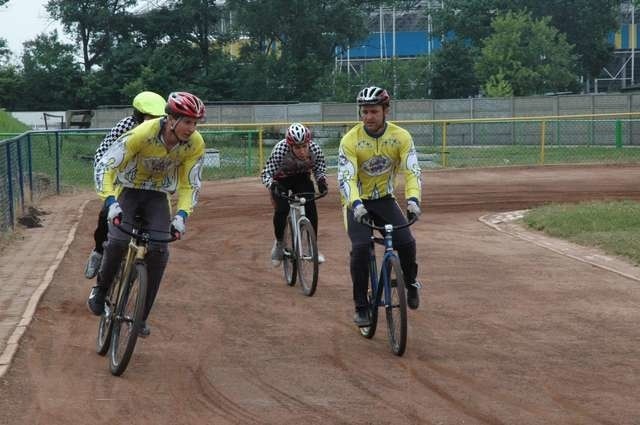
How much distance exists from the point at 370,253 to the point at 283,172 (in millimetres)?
3252

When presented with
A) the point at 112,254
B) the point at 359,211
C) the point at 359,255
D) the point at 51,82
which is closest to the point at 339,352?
the point at 359,255

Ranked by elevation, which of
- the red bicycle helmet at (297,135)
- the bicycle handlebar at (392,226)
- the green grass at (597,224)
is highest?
the red bicycle helmet at (297,135)

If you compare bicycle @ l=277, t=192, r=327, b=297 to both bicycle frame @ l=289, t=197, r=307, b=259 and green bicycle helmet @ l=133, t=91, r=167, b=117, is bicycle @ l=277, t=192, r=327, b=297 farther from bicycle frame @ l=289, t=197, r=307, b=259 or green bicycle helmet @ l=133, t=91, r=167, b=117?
green bicycle helmet @ l=133, t=91, r=167, b=117

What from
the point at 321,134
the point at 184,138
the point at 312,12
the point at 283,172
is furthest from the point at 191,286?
the point at 312,12

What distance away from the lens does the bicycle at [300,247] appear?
11406mm

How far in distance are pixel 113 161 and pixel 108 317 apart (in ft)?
3.83

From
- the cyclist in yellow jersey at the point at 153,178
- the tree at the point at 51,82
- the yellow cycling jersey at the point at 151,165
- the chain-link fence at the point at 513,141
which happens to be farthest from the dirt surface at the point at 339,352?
the tree at the point at 51,82

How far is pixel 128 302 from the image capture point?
7.95 meters

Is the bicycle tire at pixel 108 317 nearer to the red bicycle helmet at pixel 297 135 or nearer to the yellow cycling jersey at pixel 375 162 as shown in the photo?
the yellow cycling jersey at pixel 375 162

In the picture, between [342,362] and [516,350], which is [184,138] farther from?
[516,350]

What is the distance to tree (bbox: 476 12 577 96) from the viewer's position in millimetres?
57781

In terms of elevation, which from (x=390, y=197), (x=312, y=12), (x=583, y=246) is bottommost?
(x=583, y=246)

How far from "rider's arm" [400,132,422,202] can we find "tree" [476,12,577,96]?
49.3m

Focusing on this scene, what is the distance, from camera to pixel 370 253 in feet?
29.2
